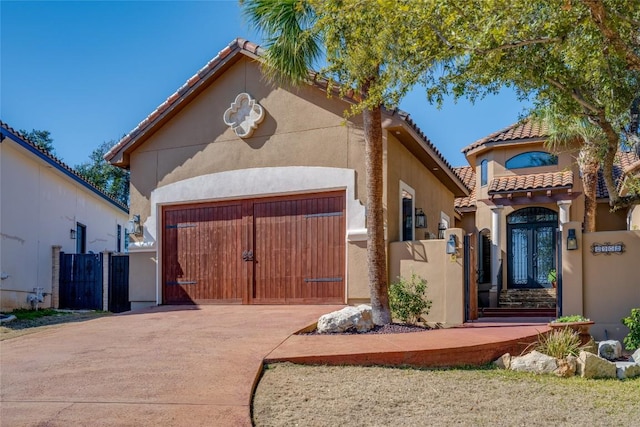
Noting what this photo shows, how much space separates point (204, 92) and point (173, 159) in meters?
1.85

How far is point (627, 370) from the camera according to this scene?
28.2 ft

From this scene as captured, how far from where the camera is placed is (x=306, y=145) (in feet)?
44.0

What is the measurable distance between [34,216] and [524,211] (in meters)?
16.2

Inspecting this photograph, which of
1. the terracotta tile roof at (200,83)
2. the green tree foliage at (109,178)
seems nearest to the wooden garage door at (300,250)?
the terracotta tile roof at (200,83)

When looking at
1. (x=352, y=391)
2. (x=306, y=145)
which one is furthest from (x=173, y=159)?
(x=352, y=391)

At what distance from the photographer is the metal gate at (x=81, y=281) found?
1870cm

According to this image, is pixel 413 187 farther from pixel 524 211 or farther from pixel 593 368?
pixel 524 211

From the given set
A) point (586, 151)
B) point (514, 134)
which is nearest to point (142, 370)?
point (586, 151)

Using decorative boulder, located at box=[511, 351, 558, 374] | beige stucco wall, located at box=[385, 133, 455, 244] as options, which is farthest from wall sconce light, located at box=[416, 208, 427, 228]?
decorative boulder, located at box=[511, 351, 558, 374]

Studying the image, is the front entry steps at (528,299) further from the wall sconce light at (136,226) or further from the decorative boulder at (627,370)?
the wall sconce light at (136,226)

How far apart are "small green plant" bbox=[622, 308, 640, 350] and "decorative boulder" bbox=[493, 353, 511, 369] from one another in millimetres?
2941

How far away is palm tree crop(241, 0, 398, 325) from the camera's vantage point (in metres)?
10.6

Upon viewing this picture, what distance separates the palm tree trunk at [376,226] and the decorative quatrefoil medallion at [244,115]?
3.81m

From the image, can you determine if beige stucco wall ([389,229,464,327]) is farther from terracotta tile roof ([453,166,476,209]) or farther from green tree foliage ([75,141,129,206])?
green tree foliage ([75,141,129,206])
